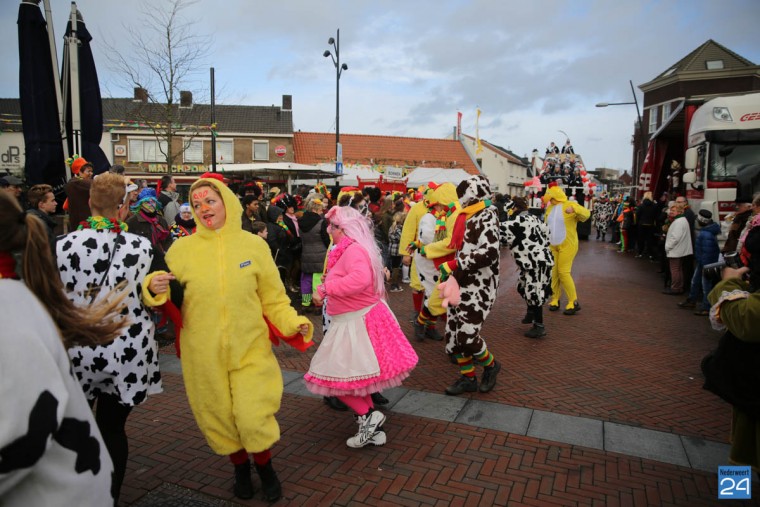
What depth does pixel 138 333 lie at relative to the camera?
2.81 metres

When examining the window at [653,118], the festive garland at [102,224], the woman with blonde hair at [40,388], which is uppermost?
the window at [653,118]

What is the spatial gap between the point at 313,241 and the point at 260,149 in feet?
96.0

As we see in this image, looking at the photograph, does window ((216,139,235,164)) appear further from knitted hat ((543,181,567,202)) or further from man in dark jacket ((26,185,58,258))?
man in dark jacket ((26,185,58,258))

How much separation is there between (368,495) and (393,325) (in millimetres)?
1200

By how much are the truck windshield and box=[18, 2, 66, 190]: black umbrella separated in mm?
10851

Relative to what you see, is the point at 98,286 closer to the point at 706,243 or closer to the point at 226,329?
the point at 226,329

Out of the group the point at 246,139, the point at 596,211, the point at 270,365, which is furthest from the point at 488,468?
the point at 246,139

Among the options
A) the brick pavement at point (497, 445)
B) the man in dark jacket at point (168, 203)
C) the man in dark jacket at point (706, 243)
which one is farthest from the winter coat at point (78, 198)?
the man in dark jacket at point (706, 243)

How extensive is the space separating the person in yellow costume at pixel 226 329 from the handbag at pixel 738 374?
93.3 inches

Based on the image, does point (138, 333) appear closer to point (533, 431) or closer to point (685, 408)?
point (533, 431)

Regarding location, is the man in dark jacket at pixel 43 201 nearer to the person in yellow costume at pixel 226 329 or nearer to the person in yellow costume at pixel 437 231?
the person in yellow costume at pixel 226 329

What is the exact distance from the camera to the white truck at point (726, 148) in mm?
9453

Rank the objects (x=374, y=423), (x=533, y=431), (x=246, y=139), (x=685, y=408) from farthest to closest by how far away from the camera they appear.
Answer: (x=246, y=139) → (x=685, y=408) → (x=533, y=431) → (x=374, y=423)

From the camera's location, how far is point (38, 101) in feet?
18.7
